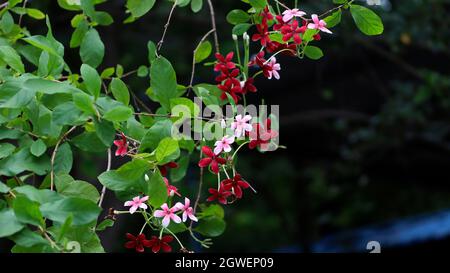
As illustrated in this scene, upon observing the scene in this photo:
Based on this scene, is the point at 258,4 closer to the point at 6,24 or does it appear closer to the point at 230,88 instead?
the point at 230,88

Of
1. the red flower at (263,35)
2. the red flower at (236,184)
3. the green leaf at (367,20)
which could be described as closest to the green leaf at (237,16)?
the red flower at (263,35)

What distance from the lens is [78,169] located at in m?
2.72

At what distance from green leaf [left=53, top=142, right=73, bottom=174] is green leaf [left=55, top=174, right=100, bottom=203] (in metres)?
0.05

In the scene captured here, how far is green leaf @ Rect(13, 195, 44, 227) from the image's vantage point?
32.8 inches

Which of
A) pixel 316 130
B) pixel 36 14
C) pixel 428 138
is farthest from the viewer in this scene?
pixel 316 130

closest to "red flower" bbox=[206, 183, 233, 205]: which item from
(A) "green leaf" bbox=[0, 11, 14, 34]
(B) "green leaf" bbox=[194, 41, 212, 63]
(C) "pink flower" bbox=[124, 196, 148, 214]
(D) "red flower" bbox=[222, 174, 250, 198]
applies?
(D) "red flower" bbox=[222, 174, 250, 198]

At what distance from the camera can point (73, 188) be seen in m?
0.98

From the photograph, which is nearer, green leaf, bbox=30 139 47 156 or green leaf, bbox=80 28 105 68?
green leaf, bbox=30 139 47 156

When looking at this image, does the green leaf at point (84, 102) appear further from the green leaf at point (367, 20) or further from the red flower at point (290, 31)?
the green leaf at point (367, 20)

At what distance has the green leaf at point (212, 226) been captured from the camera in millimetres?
1296

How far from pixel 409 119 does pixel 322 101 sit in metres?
0.51

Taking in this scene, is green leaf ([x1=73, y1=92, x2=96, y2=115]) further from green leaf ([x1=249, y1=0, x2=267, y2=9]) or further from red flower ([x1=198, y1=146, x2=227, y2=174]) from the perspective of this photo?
green leaf ([x1=249, y1=0, x2=267, y2=9])
